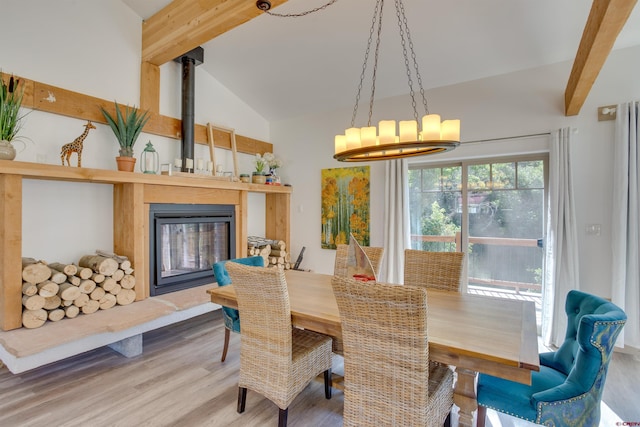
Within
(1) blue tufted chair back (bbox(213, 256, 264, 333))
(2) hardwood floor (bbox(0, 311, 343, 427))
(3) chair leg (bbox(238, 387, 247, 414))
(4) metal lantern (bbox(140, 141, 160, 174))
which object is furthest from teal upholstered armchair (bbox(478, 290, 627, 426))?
(4) metal lantern (bbox(140, 141, 160, 174))

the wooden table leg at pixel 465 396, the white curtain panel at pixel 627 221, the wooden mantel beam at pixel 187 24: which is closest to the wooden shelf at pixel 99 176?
the wooden mantel beam at pixel 187 24

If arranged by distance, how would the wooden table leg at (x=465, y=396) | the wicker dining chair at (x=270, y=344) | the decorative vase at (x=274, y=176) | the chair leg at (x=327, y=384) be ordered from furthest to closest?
1. the decorative vase at (x=274, y=176)
2. the chair leg at (x=327, y=384)
3. the wicker dining chair at (x=270, y=344)
4. the wooden table leg at (x=465, y=396)

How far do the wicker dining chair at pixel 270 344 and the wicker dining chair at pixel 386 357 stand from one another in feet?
1.25

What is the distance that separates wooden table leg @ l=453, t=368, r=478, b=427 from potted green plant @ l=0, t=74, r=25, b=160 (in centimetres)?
338

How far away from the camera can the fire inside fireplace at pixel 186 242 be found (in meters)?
3.35

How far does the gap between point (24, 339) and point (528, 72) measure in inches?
194

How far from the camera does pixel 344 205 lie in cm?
448

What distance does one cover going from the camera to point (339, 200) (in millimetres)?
4523

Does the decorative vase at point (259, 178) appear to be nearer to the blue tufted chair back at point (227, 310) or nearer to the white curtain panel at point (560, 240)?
the blue tufted chair back at point (227, 310)

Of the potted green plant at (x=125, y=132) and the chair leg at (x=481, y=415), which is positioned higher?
the potted green plant at (x=125, y=132)

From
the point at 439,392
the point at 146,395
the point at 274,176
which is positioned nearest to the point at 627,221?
the point at 439,392

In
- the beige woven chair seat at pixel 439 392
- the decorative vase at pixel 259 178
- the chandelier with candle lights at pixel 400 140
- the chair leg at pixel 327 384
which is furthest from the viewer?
the decorative vase at pixel 259 178

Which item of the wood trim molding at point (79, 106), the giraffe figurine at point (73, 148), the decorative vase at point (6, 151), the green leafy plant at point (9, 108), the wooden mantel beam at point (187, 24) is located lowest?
the decorative vase at point (6, 151)

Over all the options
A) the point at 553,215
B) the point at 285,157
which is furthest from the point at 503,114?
the point at 285,157
